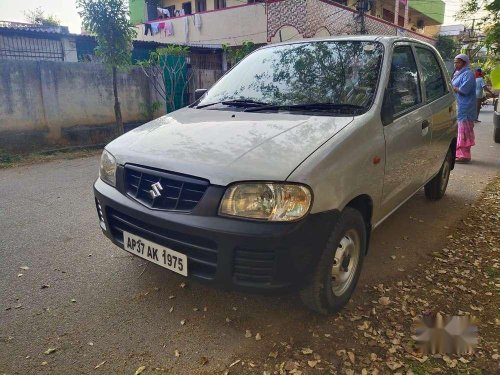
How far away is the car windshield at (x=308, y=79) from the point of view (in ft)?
9.10

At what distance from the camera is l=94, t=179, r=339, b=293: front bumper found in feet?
6.46

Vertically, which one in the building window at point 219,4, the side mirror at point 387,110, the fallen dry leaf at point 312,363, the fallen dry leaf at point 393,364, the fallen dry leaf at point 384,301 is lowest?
the fallen dry leaf at point 393,364

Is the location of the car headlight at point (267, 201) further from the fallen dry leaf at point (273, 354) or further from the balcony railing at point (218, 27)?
the balcony railing at point (218, 27)

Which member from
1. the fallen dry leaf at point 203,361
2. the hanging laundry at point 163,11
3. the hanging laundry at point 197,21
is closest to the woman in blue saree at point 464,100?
the fallen dry leaf at point 203,361

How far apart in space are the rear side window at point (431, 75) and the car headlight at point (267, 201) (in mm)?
2384

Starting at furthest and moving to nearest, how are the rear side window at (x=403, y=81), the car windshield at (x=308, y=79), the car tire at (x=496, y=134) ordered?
1. the car tire at (x=496, y=134)
2. the rear side window at (x=403, y=81)
3. the car windshield at (x=308, y=79)

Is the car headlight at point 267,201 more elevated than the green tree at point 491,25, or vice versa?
the green tree at point 491,25

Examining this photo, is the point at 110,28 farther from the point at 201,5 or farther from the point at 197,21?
the point at 201,5

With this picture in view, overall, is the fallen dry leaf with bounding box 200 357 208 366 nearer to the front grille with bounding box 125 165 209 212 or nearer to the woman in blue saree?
the front grille with bounding box 125 165 209 212

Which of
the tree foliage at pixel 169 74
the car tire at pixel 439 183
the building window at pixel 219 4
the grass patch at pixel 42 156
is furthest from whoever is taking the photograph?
the building window at pixel 219 4

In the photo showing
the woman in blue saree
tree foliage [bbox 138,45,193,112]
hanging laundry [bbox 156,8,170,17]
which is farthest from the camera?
hanging laundry [bbox 156,8,170,17]

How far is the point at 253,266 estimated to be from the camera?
203 centimetres

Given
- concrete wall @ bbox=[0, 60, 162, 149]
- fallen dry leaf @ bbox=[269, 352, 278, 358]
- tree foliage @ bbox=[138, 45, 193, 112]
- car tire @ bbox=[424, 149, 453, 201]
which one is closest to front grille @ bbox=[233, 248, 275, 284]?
fallen dry leaf @ bbox=[269, 352, 278, 358]

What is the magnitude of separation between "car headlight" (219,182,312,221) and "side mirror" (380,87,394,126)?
106 centimetres
